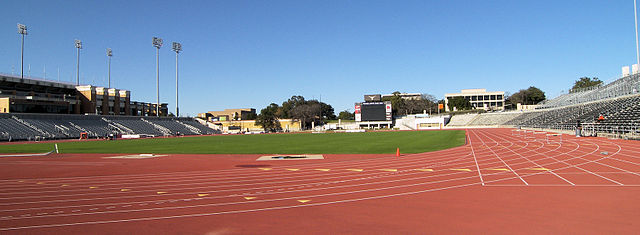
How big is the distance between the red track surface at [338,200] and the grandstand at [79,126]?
157 feet

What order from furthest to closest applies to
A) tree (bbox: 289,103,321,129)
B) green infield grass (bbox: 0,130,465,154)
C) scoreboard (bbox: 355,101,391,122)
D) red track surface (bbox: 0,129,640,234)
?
tree (bbox: 289,103,321,129) → scoreboard (bbox: 355,101,391,122) → green infield grass (bbox: 0,130,465,154) → red track surface (bbox: 0,129,640,234)

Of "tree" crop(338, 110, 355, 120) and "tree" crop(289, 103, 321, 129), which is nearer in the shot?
"tree" crop(289, 103, 321, 129)

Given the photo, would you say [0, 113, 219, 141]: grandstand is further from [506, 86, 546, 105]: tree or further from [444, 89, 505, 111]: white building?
[444, 89, 505, 111]: white building

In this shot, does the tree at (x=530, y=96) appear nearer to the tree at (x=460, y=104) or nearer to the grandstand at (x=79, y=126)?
the tree at (x=460, y=104)

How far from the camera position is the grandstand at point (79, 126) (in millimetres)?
51906

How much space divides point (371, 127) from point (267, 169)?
82.8 meters

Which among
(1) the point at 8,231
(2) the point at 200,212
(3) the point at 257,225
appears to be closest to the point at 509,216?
(3) the point at 257,225

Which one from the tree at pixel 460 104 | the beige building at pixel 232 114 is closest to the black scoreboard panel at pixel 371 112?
the tree at pixel 460 104

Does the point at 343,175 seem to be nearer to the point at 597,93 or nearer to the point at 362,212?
the point at 362,212

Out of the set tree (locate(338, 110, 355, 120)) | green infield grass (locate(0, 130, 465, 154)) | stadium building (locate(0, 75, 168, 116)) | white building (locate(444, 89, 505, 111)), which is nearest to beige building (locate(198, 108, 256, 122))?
tree (locate(338, 110, 355, 120))

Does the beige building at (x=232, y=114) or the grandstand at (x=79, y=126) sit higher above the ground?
the beige building at (x=232, y=114)

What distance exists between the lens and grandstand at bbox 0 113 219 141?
170ft

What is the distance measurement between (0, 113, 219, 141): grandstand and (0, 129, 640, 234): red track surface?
47.9 m

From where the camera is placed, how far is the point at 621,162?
14.4m
